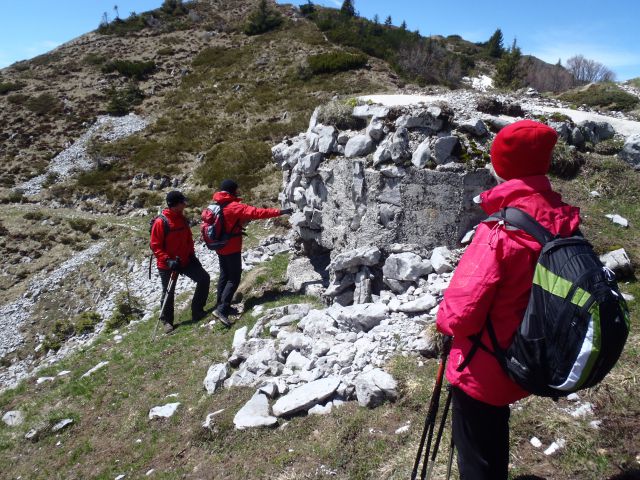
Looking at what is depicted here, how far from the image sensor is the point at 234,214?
30.0ft

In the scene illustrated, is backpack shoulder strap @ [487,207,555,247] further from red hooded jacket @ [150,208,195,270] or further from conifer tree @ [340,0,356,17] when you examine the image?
conifer tree @ [340,0,356,17]

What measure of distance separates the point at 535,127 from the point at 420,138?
220 inches

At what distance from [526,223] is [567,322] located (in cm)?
63

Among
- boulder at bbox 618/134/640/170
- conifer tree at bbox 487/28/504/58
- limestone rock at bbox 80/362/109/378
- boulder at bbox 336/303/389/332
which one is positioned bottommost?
limestone rock at bbox 80/362/109/378

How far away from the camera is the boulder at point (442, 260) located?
23.5 feet

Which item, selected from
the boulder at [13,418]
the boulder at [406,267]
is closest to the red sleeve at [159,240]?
the boulder at [13,418]

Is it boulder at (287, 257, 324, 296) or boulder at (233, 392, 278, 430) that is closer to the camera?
boulder at (233, 392, 278, 430)

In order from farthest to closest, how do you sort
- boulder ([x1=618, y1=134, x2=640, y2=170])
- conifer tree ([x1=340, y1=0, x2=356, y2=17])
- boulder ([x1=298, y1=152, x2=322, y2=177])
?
conifer tree ([x1=340, y1=0, x2=356, y2=17]) → boulder ([x1=298, y1=152, x2=322, y2=177]) → boulder ([x1=618, y1=134, x2=640, y2=170])

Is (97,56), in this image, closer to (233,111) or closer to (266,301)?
(233,111)

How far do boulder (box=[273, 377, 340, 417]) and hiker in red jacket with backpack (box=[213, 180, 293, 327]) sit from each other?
397cm

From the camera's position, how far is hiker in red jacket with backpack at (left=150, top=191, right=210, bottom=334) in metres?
9.80

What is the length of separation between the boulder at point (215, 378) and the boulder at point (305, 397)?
1.60 meters

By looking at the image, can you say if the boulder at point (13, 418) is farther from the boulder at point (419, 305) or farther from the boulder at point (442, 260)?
the boulder at point (442, 260)

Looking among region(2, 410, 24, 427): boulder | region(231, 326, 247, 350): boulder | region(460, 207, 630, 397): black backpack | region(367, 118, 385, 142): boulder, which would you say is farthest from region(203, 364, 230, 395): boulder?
region(460, 207, 630, 397): black backpack
